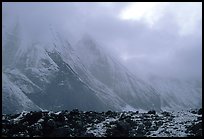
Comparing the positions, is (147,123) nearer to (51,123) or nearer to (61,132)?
(61,132)

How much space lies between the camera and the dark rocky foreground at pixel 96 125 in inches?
2180

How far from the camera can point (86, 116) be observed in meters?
62.8

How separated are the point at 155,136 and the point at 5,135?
16770 mm

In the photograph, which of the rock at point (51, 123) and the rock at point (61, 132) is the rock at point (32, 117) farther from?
the rock at point (61, 132)

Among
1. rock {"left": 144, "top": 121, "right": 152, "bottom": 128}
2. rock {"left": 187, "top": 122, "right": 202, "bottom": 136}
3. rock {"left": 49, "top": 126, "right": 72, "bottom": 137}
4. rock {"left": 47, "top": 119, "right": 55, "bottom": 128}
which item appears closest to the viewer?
rock {"left": 49, "top": 126, "right": 72, "bottom": 137}

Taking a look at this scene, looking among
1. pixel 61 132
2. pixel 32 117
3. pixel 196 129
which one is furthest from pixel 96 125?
pixel 196 129

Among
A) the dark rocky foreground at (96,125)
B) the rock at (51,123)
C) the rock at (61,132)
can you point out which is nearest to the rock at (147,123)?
the dark rocky foreground at (96,125)

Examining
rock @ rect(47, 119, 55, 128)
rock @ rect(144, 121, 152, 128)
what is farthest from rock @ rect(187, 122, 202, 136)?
rock @ rect(47, 119, 55, 128)

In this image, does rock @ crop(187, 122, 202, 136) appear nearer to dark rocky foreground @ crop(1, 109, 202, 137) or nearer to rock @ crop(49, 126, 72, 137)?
dark rocky foreground @ crop(1, 109, 202, 137)

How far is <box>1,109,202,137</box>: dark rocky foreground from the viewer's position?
55375 mm

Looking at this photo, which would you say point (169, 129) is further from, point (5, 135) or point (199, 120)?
point (5, 135)

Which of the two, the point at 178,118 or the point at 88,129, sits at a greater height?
the point at 178,118

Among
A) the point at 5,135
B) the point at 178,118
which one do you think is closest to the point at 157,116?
the point at 178,118

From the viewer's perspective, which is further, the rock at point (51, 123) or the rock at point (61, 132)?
the rock at point (51, 123)
